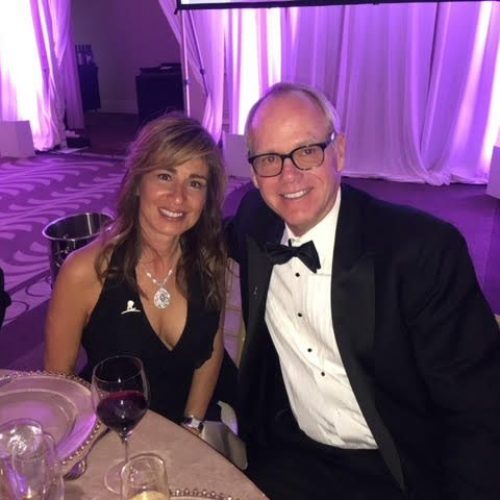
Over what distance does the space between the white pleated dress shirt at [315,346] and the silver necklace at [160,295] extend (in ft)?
1.09

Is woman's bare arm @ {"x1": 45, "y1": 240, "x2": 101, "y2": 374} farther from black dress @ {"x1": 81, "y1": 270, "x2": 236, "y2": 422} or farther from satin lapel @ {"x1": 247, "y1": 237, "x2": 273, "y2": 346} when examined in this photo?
satin lapel @ {"x1": 247, "y1": 237, "x2": 273, "y2": 346}

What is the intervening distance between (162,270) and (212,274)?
17 cm

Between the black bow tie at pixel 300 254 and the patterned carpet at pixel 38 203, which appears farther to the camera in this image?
the patterned carpet at pixel 38 203

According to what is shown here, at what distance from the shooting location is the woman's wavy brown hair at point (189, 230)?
5.18ft

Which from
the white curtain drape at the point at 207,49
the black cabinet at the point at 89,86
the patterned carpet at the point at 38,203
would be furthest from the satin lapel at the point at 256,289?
the black cabinet at the point at 89,86

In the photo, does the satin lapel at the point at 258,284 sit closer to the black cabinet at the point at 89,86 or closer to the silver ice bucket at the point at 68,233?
the silver ice bucket at the point at 68,233

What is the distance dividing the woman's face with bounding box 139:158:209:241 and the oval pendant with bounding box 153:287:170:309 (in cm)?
18

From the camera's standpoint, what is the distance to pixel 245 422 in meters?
1.69

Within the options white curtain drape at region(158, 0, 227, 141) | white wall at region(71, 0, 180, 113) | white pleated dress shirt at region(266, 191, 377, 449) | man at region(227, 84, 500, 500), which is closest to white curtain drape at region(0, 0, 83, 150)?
white curtain drape at region(158, 0, 227, 141)

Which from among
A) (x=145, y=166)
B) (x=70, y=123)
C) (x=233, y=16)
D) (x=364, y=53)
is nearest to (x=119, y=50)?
(x=70, y=123)

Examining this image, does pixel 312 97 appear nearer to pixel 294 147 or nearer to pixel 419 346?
pixel 294 147

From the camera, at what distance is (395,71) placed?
5797 millimetres

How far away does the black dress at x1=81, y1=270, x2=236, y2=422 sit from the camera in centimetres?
164

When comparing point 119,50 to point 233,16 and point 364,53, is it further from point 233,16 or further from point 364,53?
point 364,53
